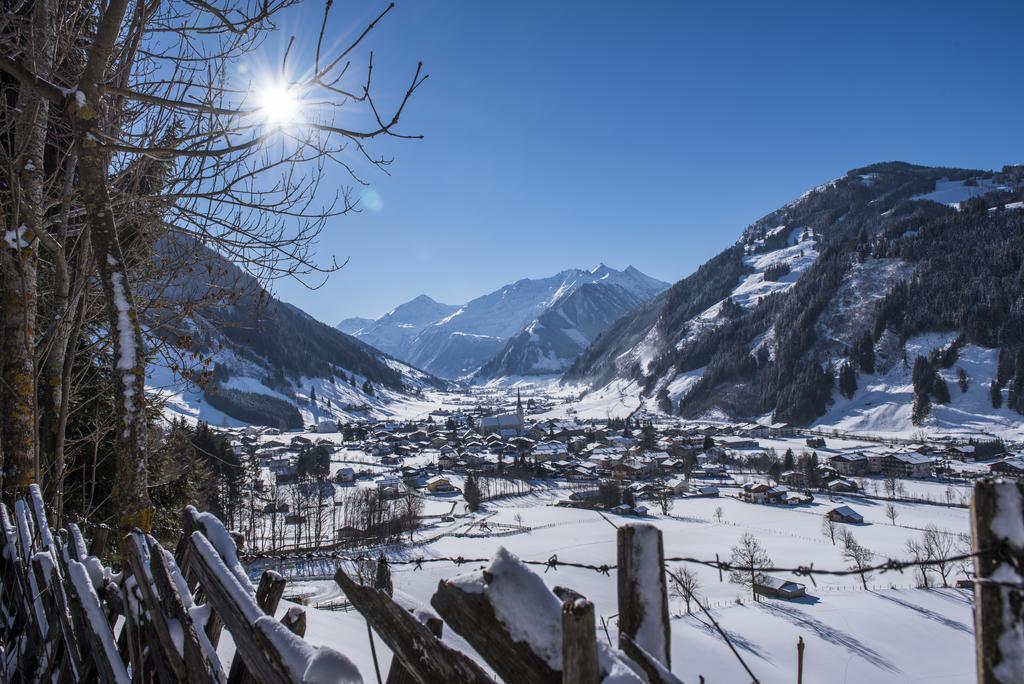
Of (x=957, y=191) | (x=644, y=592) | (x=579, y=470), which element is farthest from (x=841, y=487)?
(x=957, y=191)

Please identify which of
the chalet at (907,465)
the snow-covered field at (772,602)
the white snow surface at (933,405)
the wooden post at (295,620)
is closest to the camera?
the wooden post at (295,620)

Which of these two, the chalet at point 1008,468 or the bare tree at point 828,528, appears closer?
the bare tree at point 828,528

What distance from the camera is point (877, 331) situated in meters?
125

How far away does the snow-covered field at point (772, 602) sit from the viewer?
1888 cm

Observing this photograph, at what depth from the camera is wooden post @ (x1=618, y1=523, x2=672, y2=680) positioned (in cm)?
187

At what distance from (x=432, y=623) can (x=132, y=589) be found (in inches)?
67.3

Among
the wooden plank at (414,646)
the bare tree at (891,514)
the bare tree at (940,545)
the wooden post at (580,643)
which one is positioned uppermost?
the wooden post at (580,643)

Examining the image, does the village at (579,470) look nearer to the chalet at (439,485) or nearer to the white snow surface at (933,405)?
the chalet at (439,485)

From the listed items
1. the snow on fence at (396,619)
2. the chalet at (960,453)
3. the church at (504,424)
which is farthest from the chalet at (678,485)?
the snow on fence at (396,619)

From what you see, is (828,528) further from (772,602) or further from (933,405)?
(933,405)

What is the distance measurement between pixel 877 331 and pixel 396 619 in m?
149

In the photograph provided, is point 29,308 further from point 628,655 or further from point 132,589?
point 628,655

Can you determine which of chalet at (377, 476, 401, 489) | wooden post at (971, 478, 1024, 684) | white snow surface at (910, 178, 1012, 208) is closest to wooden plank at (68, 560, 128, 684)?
wooden post at (971, 478, 1024, 684)

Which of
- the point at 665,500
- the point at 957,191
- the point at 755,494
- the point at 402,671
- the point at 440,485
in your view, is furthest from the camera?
the point at 957,191
